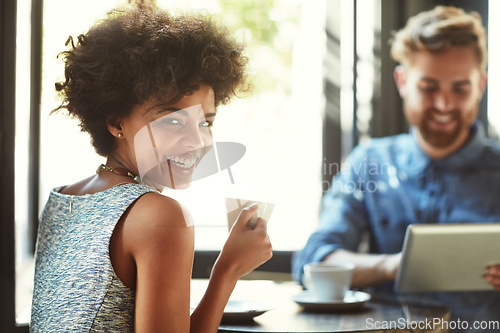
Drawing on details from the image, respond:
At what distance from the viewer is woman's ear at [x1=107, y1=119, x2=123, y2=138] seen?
944mm

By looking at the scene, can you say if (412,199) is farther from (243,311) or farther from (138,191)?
(138,191)

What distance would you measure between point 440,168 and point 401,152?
16 cm

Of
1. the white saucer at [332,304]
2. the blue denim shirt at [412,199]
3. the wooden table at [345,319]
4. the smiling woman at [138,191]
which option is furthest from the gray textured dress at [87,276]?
the blue denim shirt at [412,199]

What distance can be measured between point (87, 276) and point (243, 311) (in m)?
0.43

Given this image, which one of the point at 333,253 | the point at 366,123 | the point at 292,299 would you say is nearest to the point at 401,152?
the point at 366,123

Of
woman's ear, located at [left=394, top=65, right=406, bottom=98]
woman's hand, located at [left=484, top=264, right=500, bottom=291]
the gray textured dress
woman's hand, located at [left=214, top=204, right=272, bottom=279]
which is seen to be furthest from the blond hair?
the gray textured dress

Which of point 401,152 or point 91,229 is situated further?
point 401,152

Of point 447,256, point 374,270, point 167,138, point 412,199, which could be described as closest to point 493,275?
point 447,256

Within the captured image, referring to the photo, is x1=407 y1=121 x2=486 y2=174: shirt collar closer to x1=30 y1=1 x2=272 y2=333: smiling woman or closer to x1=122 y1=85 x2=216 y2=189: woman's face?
x1=30 y1=1 x2=272 y2=333: smiling woman

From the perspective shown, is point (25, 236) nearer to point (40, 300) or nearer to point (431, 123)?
point (40, 300)

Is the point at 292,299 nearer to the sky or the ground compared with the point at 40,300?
nearer to the ground

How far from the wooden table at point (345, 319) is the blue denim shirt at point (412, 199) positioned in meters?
0.52

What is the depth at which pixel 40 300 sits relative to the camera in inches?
35.2

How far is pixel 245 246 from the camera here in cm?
93
